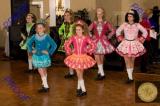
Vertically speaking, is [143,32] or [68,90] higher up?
[143,32]

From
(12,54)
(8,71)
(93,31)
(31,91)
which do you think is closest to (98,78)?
(93,31)

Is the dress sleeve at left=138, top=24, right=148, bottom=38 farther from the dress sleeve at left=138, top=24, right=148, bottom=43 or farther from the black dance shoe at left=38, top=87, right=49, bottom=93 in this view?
the black dance shoe at left=38, top=87, right=49, bottom=93

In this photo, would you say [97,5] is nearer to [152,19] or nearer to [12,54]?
[152,19]

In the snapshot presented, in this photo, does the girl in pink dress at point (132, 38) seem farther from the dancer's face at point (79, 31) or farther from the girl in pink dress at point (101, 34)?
the dancer's face at point (79, 31)

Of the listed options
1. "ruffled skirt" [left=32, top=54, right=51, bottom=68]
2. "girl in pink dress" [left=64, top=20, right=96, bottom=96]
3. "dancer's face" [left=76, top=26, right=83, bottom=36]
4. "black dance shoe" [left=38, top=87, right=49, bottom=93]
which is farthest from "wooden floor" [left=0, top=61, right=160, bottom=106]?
"dancer's face" [left=76, top=26, right=83, bottom=36]

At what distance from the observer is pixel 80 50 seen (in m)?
5.32

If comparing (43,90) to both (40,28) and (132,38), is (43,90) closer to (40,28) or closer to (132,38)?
(40,28)

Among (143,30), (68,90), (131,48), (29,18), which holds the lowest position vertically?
(68,90)

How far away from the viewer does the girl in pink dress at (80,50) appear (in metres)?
5.24

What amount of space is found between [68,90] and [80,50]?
0.71 meters

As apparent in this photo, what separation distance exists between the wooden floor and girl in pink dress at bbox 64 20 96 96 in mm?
285

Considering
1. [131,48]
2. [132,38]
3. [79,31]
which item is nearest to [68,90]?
[79,31]

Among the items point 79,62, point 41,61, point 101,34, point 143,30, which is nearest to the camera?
point 79,62

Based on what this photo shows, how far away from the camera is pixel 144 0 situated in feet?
28.3
